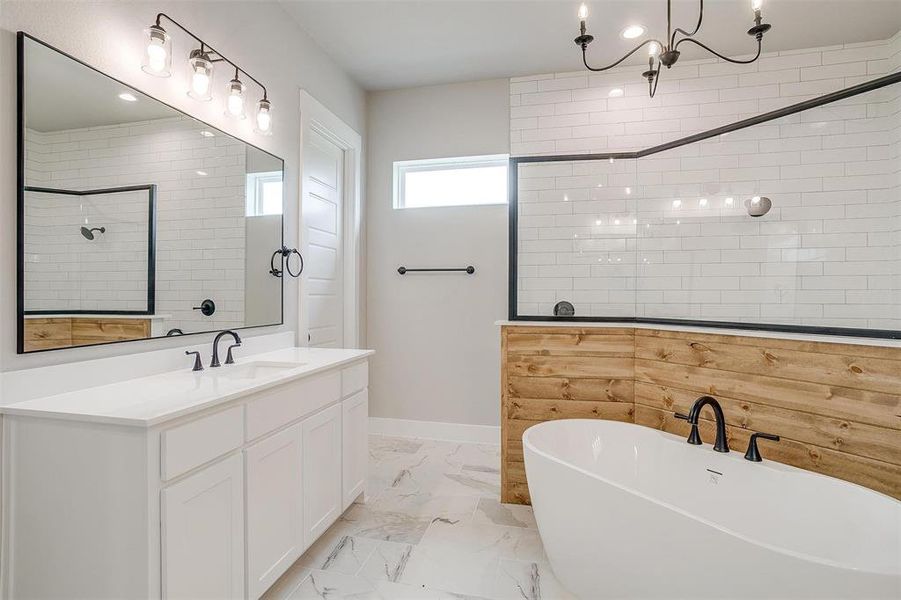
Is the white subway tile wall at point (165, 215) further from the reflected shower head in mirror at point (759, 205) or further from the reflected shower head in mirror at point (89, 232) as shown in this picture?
the reflected shower head in mirror at point (759, 205)

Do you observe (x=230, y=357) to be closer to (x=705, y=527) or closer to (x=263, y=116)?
(x=263, y=116)

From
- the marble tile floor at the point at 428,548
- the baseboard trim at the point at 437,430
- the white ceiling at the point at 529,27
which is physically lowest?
the marble tile floor at the point at 428,548

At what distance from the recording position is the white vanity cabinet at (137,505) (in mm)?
1147

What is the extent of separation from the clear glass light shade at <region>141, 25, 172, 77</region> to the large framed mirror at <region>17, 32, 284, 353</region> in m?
0.12

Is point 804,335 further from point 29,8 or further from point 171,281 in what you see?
point 29,8

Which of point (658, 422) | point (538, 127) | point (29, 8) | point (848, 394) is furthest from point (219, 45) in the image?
point (848, 394)

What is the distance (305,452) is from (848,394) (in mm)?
2221

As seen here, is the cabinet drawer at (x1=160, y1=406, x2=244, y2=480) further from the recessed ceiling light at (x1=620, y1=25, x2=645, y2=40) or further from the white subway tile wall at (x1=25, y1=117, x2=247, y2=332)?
the recessed ceiling light at (x1=620, y1=25, x2=645, y2=40)

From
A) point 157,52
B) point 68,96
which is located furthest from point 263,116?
point 68,96

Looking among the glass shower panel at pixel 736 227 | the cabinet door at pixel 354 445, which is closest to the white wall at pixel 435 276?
the glass shower panel at pixel 736 227

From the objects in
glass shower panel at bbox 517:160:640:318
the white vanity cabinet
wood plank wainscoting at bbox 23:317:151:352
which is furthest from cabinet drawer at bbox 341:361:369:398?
glass shower panel at bbox 517:160:640:318

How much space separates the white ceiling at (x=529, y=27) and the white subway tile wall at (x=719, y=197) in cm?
20

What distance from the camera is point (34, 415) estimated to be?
3.95ft

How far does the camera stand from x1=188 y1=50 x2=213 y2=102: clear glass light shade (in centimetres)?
180
